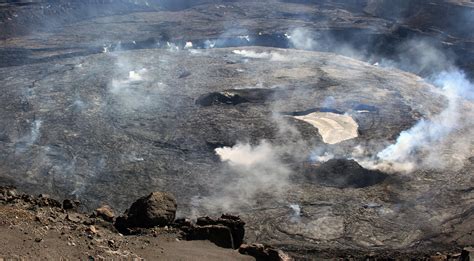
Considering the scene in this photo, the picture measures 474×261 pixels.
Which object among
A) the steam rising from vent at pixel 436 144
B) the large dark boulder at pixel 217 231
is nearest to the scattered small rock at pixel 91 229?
the large dark boulder at pixel 217 231

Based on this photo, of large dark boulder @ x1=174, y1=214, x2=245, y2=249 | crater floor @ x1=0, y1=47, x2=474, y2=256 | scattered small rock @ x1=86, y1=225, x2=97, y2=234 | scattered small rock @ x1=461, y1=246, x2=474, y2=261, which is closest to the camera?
scattered small rock @ x1=461, y1=246, x2=474, y2=261

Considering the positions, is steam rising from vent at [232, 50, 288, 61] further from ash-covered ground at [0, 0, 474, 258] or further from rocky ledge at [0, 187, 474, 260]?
rocky ledge at [0, 187, 474, 260]

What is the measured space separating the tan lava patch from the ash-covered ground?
0.11 metres

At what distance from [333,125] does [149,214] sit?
32.2 ft

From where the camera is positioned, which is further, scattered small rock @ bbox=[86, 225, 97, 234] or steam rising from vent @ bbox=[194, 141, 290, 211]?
steam rising from vent @ bbox=[194, 141, 290, 211]

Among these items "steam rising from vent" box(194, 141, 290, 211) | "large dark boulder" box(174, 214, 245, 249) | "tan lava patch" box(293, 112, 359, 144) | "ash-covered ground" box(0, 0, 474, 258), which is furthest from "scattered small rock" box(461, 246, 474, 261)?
"tan lava patch" box(293, 112, 359, 144)

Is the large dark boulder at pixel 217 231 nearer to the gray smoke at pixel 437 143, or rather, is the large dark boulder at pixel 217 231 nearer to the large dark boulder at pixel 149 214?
the large dark boulder at pixel 149 214

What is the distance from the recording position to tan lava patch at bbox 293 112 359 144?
53.7ft

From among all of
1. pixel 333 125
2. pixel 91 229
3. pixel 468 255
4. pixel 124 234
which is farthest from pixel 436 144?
pixel 91 229

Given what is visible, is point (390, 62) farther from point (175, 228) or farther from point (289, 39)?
point (175, 228)

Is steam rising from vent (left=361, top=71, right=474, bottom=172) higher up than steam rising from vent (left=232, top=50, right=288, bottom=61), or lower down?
higher up

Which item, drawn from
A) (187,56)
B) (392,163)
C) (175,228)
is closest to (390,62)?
(187,56)

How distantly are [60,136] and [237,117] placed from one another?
6450mm

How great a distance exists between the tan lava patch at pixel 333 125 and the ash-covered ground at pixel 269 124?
0.34 ft
